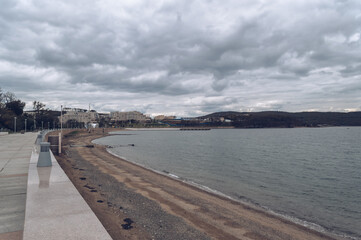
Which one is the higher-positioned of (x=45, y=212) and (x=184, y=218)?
(x=45, y=212)

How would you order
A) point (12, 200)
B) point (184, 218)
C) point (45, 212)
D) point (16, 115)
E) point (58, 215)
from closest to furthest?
1. point (58, 215)
2. point (45, 212)
3. point (12, 200)
4. point (184, 218)
5. point (16, 115)

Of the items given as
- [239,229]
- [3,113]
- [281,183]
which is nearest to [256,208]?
[239,229]

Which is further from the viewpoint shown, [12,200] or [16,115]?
[16,115]

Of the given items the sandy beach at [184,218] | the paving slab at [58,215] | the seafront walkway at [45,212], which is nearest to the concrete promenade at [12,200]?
the seafront walkway at [45,212]

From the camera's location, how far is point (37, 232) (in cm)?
460

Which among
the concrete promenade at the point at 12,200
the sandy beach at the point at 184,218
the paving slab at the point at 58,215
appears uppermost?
the paving slab at the point at 58,215

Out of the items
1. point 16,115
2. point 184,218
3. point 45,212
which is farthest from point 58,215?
point 16,115

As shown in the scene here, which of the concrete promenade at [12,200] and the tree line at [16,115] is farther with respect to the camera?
the tree line at [16,115]

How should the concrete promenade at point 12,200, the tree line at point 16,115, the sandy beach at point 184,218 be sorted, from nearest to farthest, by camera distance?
1. the concrete promenade at point 12,200
2. the sandy beach at point 184,218
3. the tree line at point 16,115

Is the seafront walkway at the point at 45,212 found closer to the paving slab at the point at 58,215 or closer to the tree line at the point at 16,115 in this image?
the paving slab at the point at 58,215

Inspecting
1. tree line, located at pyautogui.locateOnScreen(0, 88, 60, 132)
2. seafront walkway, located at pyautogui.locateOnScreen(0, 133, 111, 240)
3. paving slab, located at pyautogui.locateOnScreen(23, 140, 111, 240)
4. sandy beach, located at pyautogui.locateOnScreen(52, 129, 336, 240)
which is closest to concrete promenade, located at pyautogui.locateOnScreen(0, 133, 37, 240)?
seafront walkway, located at pyautogui.locateOnScreen(0, 133, 111, 240)

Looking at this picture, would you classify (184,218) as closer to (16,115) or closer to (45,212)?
(45,212)

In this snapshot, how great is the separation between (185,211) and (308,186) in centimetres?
1151

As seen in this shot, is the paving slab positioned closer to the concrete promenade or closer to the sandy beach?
the concrete promenade
